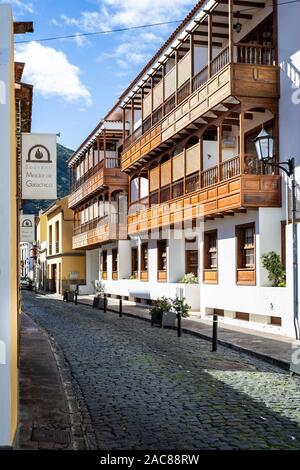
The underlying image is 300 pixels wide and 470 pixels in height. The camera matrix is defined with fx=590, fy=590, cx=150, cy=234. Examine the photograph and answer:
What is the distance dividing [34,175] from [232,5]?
33.2 ft

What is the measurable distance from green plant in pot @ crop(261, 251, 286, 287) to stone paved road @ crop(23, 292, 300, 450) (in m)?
3.03

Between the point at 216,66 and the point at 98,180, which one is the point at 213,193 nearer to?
the point at 216,66

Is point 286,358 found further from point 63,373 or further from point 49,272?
point 49,272

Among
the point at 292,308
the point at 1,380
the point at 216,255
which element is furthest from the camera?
the point at 216,255

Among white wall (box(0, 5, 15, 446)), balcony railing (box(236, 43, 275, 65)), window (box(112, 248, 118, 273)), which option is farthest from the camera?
window (box(112, 248, 118, 273))

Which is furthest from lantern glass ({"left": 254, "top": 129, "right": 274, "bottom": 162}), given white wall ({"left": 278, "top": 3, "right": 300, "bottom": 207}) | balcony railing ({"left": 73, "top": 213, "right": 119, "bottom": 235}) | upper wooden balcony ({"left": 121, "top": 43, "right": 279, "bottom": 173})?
balcony railing ({"left": 73, "top": 213, "right": 119, "bottom": 235})

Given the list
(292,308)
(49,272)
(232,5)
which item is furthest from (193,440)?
(49,272)

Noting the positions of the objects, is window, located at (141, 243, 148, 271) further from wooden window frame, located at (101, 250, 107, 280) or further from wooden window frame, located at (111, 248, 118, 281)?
wooden window frame, located at (101, 250, 107, 280)

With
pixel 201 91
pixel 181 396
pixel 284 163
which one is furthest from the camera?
pixel 201 91

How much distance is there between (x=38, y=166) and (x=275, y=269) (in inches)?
355

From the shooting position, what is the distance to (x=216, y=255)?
19797 mm

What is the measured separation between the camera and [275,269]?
51.9 feet

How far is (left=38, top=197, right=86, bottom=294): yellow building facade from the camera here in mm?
44500

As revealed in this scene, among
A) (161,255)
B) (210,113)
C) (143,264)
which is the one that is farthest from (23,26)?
(143,264)
